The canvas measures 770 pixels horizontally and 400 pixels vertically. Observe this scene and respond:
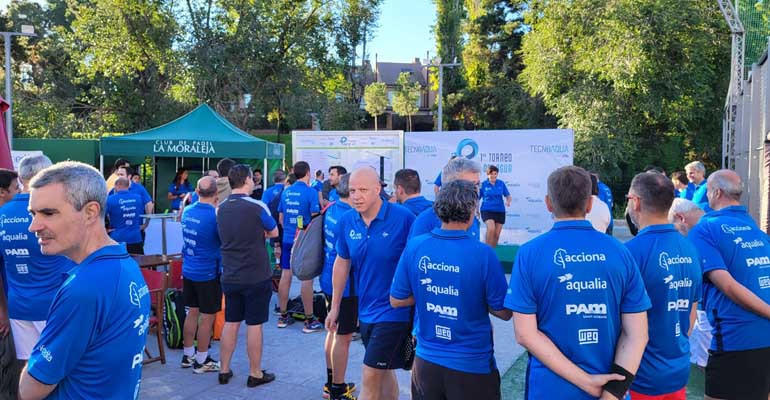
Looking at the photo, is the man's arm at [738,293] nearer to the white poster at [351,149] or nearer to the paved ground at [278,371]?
the paved ground at [278,371]

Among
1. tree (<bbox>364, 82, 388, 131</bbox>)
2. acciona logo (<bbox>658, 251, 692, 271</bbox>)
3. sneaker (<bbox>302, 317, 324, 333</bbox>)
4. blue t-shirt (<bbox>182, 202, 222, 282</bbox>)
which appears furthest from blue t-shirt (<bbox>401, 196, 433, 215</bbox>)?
tree (<bbox>364, 82, 388, 131</bbox>)

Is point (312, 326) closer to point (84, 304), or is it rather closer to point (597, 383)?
point (597, 383)

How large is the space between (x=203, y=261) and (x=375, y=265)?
7.05ft

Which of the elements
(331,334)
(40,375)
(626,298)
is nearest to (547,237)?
(626,298)

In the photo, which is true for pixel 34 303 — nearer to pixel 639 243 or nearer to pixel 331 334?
pixel 331 334

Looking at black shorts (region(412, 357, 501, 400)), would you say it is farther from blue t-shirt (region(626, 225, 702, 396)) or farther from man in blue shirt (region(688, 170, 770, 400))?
man in blue shirt (region(688, 170, 770, 400))

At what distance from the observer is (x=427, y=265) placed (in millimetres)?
2758

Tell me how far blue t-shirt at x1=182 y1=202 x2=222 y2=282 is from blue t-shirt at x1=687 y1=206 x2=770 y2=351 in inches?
149

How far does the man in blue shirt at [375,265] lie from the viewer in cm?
353

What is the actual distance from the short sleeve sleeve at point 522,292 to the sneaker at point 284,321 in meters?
4.74

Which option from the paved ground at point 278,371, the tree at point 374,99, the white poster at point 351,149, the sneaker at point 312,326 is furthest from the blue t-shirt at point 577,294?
the tree at point 374,99

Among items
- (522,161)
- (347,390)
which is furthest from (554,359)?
(522,161)

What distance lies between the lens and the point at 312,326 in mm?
6492

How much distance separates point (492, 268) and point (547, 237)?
1.37 ft
